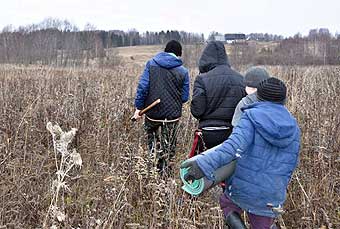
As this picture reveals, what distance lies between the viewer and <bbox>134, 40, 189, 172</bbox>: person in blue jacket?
13.9 ft

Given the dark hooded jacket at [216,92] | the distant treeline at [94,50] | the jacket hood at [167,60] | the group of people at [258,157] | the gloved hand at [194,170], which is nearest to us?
the gloved hand at [194,170]

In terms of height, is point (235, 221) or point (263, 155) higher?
point (263, 155)

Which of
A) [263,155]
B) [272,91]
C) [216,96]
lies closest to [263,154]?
[263,155]

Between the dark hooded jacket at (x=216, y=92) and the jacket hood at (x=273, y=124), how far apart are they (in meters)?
1.14

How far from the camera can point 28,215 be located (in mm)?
3252

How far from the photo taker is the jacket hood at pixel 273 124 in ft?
7.69

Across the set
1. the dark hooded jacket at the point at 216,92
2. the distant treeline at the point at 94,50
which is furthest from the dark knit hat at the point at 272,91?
the distant treeline at the point at 94,50

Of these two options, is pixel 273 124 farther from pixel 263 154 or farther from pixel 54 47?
pixel 54 47

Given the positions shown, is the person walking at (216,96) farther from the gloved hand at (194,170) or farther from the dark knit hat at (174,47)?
the gloved hand at (194,170)

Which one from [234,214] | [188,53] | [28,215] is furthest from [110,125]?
[188,53]

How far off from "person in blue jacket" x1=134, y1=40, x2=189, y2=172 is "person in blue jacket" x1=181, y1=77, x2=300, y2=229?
1.79m

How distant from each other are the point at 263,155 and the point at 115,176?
140cm

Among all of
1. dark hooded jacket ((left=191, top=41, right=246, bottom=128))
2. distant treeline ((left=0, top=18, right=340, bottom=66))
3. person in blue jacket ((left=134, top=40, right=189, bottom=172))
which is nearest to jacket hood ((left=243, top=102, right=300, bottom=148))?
dark hooded jacket ((left=191, top=41, right=246, bottom=128))

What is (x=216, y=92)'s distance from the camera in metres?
3.57
